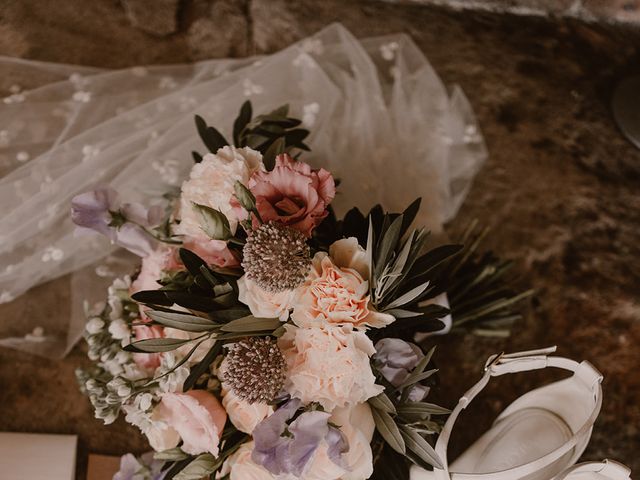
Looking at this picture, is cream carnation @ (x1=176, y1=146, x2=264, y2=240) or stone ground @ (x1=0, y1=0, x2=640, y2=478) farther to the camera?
stone ground @ (x1=0, y1=0, x2=640, y2=478)

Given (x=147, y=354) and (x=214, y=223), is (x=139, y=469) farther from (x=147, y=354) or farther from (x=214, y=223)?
(x=214, y=223)

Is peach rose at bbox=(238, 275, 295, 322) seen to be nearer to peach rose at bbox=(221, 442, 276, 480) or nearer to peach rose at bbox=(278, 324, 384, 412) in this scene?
peach rose at bbox=(278, 324, 384, 412)

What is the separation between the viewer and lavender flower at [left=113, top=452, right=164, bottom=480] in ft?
2.92

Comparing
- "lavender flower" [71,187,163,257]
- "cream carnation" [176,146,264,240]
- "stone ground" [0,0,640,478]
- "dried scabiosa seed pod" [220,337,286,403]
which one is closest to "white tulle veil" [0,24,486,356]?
"stone ground" [0,0,640,478]

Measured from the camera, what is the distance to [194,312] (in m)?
0.77

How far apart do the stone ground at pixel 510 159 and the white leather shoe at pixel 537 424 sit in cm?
12

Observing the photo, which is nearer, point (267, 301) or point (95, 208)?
point (267, 301)

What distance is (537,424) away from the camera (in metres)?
0.99

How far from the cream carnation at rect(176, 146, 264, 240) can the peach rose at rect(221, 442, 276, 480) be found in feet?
0.88

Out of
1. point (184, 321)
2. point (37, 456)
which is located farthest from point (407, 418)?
point (37, 456)

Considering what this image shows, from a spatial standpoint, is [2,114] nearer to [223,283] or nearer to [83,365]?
[83,365]

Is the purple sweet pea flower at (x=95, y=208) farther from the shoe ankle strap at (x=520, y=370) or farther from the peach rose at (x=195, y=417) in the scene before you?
the shoe ankle strap at (x=520, y=370)

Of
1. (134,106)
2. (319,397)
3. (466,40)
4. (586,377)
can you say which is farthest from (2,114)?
(586,377)

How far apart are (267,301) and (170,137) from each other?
0.55 meters
